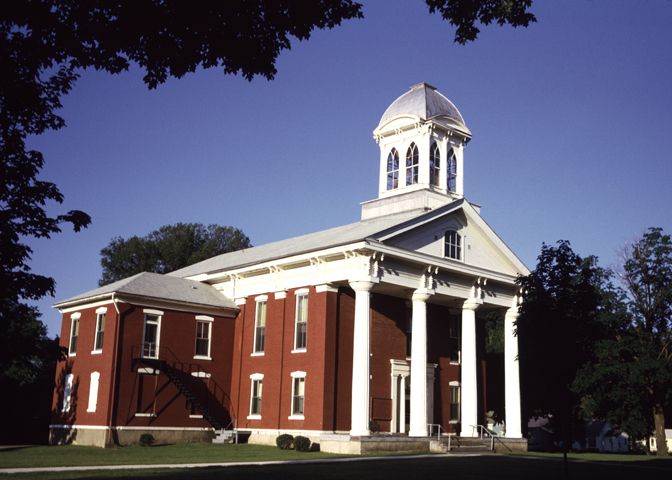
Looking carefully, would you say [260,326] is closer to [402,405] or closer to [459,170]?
[402,405]

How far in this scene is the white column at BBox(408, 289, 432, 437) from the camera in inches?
1358

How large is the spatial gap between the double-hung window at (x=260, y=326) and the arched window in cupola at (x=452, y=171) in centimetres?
1253

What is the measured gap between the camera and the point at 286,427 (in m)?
35.8

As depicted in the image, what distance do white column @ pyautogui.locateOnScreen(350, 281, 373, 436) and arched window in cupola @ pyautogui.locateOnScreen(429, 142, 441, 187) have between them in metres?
10.3

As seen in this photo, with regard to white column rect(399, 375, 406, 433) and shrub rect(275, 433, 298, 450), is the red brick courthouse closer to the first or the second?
white column rect(399, 375, 406, 433)

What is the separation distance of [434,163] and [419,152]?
1246 millimetres

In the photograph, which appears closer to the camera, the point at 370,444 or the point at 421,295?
the point at 370,444

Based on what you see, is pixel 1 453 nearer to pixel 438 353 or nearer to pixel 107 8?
pixel 438 353

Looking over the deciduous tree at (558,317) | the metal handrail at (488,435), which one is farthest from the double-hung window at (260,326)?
the deciduous tree at (558,317)

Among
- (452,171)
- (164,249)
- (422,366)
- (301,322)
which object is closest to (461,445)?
(422,366)

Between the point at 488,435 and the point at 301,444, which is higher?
the point at 488,435

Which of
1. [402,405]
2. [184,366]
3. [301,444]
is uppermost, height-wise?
[184,366]

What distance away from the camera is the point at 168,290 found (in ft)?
130

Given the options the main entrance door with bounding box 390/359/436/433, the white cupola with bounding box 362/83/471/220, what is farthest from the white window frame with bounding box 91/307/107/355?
the white cupola with bounding box 362/83/471/220
